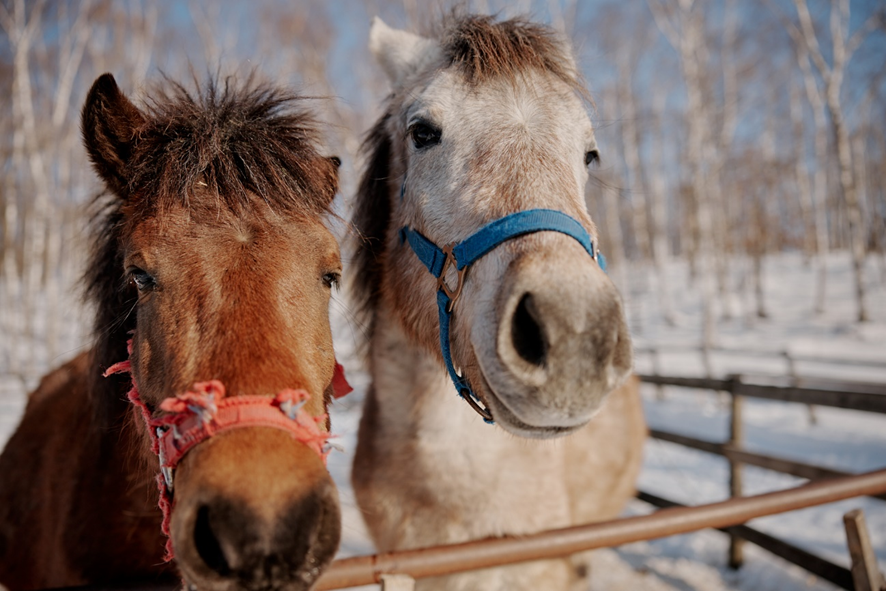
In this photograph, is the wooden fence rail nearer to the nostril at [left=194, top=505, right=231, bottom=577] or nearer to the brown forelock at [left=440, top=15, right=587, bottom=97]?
the nostril at [left=194, top=505, right=231, bottom=577]

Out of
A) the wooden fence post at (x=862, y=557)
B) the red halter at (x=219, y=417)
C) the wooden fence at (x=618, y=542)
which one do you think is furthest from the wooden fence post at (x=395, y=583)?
the wooden fence post at (x=862, y=557)

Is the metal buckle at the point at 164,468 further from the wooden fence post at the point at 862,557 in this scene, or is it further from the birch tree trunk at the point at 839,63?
the birch tree trunk at the point at 839,63

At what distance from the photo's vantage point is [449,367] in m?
1.88

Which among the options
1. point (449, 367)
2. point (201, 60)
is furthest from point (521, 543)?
point (201, 60)

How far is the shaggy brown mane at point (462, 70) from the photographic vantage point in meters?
2.07

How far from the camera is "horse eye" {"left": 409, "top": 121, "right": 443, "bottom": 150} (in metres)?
2.05

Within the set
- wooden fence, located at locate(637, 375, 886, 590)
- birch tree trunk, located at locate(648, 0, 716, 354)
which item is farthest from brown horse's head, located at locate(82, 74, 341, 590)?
birch tree trunk, located at locate(648, 0, 716, 354)

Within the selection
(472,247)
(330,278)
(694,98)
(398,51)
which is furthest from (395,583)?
(694,98)

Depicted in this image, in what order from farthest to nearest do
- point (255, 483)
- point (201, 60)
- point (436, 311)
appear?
point (201, 60)
point (436, 311)
point (255, 483)

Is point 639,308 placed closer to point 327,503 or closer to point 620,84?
point 620,84

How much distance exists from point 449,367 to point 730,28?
19551 mm

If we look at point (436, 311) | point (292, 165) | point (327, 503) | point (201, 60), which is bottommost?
point (327, 503)

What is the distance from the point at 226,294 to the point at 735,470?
16.2 ft

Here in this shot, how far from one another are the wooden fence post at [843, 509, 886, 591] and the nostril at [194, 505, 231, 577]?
106 inches
